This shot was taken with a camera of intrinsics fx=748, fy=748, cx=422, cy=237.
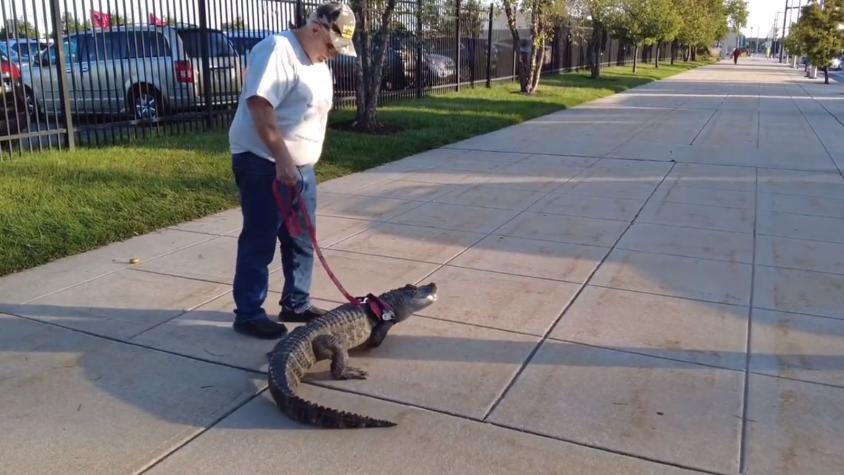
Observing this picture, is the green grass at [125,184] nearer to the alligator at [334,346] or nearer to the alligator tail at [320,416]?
the alligator at [334,346]

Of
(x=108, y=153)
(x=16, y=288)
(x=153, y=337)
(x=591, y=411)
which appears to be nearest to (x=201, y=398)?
(x=153, y=337)

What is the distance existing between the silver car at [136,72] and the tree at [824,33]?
29.8m

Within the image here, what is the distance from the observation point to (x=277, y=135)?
3816 mm

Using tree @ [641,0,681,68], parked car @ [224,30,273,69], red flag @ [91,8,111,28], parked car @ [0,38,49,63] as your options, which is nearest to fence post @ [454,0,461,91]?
parked car @ [224,30,273,69]

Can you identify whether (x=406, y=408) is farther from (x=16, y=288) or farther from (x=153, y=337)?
(x=16, y=288)

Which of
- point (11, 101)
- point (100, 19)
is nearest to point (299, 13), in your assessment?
point (100, 19)

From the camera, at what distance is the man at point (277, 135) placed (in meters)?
3.81

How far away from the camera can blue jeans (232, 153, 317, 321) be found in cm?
402

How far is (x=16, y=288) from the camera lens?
16.5 feet

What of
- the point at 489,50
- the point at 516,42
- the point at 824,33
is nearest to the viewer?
the point at 489,50

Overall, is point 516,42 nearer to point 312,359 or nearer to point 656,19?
point 656,19

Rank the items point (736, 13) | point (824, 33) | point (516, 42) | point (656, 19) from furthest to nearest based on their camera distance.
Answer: point (736, 13)
point (824, 33)
point (656, 19)
point (516, 42)

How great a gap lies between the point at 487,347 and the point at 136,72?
8428 mm

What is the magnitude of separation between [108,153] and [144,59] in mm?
2379
